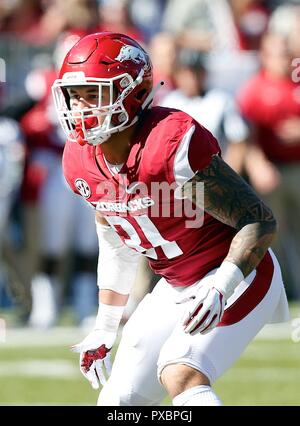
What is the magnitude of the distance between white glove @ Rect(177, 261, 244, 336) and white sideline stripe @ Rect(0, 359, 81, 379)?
2.82m

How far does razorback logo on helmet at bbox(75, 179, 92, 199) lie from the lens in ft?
12.1

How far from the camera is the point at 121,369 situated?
3670 millimetres

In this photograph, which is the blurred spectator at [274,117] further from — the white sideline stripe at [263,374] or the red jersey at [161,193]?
the red jersey at [161,193]

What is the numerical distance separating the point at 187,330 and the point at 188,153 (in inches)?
20.1

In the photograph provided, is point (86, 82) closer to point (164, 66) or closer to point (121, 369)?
point (121, 369)

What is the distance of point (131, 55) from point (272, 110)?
4.30m

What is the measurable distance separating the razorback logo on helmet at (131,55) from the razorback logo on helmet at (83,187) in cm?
40

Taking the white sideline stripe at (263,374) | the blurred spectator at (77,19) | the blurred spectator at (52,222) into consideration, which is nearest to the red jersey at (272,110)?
the blurred spectator at (77,19)

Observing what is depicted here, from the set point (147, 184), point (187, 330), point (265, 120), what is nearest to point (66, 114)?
point (147, 184)

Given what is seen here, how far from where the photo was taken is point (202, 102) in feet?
23.1

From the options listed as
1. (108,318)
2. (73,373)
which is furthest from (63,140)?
(108,318)

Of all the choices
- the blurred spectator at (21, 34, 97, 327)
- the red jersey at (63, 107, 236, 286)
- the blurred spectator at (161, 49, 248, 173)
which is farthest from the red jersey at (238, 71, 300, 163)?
the red jersey at (63, 107, 236, 286)

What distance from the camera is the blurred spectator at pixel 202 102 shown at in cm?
700

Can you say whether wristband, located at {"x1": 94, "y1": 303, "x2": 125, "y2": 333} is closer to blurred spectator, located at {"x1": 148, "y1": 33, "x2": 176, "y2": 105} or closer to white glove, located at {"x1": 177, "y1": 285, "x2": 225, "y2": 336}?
white glove, located at {"x1": 177, "y1": 285, "x2": 225, "y2": 336}
